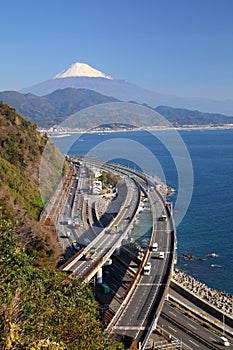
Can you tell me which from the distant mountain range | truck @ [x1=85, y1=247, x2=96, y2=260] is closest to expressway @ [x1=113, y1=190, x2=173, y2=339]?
truck @ [x1=85, y1=247, x2=96, y2=260]

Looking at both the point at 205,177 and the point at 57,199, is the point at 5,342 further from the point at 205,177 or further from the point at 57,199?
the point at 205,177

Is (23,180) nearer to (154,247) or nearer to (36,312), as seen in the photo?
(154,247)

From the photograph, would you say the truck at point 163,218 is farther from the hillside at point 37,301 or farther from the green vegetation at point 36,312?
the green vegetation at point 36,312

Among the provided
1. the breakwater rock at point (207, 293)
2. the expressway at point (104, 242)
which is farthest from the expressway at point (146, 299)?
the expressway at point (104, 242)

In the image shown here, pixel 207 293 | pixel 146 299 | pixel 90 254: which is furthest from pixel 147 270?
pixel 207 293

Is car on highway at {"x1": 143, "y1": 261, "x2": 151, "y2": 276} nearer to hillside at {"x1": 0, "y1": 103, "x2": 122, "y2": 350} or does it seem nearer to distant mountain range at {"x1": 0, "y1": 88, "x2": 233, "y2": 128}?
hillside at {"x1": 0, "y1": 103, "x2": 122, "y2": 350}
